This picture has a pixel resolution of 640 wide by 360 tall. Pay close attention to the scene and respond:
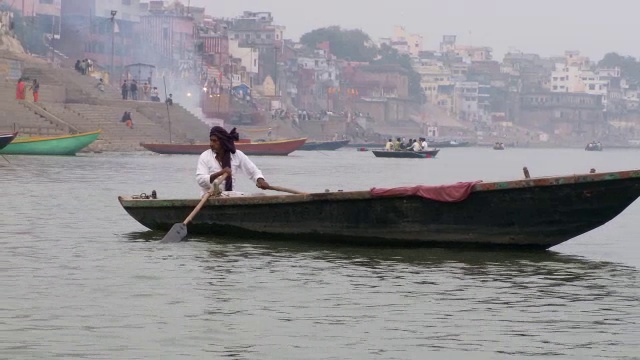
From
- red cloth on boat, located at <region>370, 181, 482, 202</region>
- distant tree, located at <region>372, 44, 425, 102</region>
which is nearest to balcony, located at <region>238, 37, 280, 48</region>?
distant tree, located at <region>372, 44, 425, 102</region>

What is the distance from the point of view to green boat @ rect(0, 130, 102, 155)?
4503 cm

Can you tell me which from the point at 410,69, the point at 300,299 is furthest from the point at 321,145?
the point at 410,69

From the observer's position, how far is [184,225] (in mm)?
15953

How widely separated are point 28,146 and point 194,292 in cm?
3421

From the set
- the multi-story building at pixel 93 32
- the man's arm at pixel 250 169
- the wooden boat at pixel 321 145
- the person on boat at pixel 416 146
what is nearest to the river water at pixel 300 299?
the man's arm at pixel 250 169

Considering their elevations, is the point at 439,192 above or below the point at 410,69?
below

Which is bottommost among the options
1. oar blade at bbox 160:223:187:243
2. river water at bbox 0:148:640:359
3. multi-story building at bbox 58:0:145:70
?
river water at bbox 0:148:640:359

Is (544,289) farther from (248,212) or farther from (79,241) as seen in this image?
(79,241)

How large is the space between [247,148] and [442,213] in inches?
1868

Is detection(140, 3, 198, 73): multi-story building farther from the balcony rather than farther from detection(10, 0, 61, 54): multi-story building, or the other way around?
the balcony

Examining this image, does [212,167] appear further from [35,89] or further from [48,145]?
[35,89]

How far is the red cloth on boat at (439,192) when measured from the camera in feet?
49.3

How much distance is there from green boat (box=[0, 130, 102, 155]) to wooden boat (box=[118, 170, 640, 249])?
29.0 metres

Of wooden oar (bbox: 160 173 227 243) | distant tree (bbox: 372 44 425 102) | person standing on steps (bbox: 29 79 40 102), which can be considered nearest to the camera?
wooden oar (bbox: 160 173 227 243)
